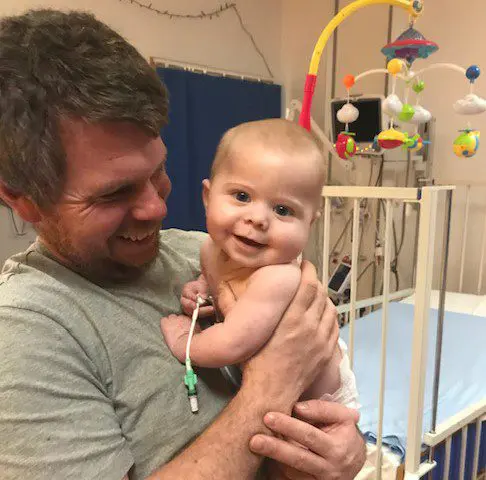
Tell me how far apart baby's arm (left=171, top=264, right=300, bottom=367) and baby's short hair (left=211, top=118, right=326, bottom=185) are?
0.21m

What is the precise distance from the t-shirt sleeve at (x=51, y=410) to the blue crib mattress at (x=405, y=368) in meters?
1.20

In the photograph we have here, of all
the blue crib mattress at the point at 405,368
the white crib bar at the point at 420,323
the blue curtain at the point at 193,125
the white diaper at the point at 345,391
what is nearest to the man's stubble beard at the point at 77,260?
the white diaper at the point at 345,391

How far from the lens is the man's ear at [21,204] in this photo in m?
0.81

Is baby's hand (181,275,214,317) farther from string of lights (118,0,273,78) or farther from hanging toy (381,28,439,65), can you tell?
string of lights (118,0,273,78)

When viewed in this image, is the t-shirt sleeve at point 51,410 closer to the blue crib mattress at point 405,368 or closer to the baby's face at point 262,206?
the baby's face at point 262,206

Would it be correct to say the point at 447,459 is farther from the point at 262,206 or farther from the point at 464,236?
the point at 464,236

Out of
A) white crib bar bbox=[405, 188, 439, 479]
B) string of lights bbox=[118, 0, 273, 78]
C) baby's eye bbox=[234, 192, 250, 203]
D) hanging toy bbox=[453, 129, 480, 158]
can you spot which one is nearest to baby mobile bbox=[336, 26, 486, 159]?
hanging toy bbox=[453, 129, 480, 158]

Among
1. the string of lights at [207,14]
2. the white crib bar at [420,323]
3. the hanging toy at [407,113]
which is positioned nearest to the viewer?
the white crib bar at [420,323]

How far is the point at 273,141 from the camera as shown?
2.87 feet

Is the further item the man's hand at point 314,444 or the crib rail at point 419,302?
the crib rail at point 419,302

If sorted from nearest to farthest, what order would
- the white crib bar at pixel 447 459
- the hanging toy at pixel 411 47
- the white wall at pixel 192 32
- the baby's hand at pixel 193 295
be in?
the baby's hand at pixel 193 295, the white crib bar at pixel 447 459, the hanging toy at pixel 411 47, the white wall at pixel 192 32

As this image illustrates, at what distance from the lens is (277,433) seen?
81 cm

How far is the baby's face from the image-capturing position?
0.85m

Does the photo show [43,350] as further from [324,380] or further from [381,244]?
[381,244]
